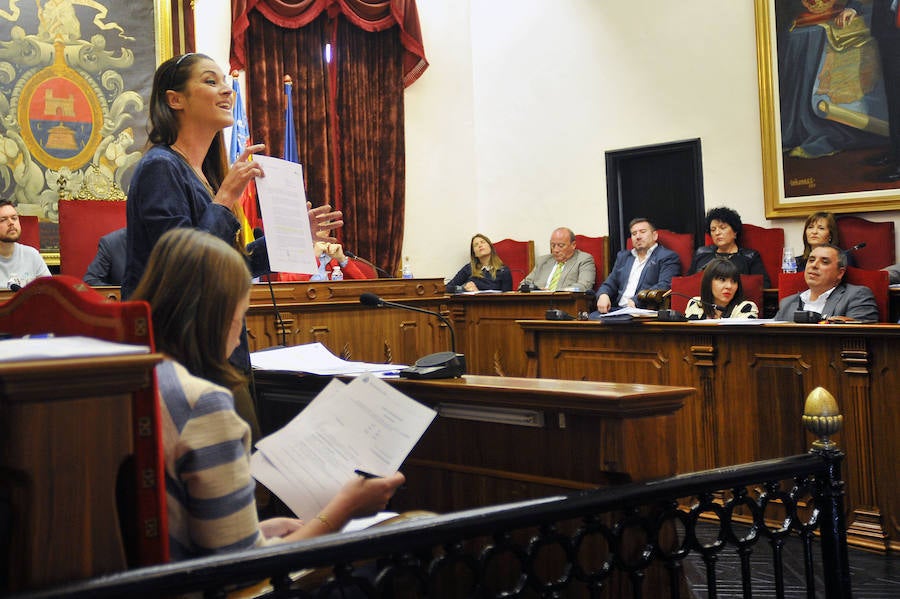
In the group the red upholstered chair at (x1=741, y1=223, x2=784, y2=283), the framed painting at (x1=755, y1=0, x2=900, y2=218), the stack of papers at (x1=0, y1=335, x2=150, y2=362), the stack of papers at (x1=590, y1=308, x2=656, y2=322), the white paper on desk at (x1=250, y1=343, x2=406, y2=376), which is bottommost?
A: the white paper on desk at (x1=250, y1=343, x2=406, y2=376)

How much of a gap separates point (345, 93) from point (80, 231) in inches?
131

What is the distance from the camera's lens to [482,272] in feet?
27.9

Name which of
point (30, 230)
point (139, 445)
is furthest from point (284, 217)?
point (30, 230)

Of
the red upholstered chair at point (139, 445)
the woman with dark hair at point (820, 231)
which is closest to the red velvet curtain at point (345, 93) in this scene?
the woman with dark hair at point (820, 231)

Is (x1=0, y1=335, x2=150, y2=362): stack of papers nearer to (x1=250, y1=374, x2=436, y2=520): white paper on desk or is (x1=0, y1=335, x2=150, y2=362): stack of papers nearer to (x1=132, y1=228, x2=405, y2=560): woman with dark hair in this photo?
(x1=132, y1=228, x2=405, y2=560): woman with dark hair

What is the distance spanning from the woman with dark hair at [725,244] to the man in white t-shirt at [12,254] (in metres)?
4.86

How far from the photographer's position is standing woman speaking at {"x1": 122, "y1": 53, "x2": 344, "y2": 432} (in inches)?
74.9

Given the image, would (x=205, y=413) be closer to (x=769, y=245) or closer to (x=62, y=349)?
(x=62, y=349)

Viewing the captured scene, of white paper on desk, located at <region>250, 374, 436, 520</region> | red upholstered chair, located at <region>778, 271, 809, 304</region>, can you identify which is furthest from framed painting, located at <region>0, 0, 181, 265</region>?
white paper on desk, located at <region>250, 374, 436, 520</region>

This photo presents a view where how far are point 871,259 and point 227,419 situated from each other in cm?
639

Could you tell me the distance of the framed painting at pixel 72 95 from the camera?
668 cm

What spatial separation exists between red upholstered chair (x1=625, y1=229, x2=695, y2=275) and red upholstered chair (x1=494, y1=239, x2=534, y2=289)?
1.34m

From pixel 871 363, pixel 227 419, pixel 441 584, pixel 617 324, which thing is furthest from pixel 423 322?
pixel 227 419

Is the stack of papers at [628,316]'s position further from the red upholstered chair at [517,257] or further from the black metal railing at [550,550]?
the red upholstered chair at [517,257]
